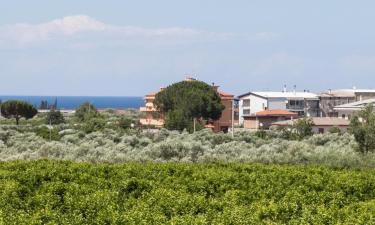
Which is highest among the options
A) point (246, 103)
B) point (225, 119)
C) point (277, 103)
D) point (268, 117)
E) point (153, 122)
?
point (246, 103)

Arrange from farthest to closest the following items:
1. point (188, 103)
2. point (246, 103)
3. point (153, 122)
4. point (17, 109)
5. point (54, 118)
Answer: point (246, 103) → point (54, 118) → point (153, 122) → point (17, 109) → point (188, 103)

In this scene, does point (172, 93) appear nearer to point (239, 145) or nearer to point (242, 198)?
point (239, 145)

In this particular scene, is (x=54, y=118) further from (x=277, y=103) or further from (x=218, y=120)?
(x=277, y=103)

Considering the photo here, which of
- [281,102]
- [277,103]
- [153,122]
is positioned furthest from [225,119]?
[281,102]

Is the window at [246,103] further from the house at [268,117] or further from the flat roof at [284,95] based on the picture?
the house at [268,117]

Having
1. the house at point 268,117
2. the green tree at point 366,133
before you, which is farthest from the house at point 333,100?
the green tree at point 366,133

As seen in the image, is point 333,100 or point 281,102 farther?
point 333,100

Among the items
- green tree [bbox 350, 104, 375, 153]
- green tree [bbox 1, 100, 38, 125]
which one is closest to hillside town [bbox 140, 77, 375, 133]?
green tree [bbox 1, 100, 38, 125]

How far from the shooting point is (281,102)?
118m

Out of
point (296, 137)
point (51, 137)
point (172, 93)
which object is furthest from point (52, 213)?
point (172, 93)

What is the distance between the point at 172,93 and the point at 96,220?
252ft

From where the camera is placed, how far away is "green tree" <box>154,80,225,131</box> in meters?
78.4

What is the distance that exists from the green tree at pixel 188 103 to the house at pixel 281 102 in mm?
27220

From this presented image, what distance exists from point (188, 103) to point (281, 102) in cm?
3764
